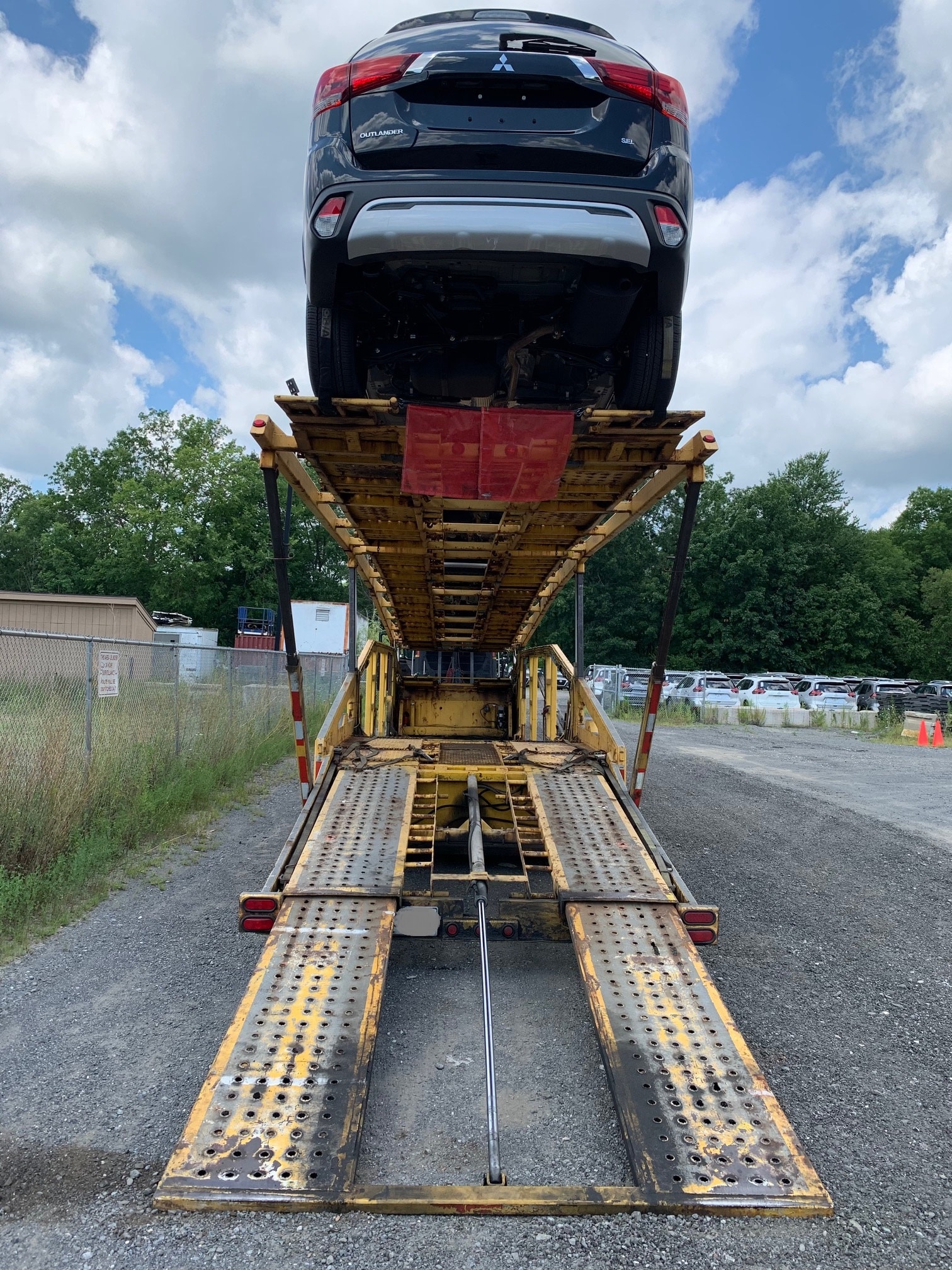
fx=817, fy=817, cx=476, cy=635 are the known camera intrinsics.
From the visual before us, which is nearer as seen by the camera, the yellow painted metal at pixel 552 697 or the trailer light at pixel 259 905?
the trailer light at pixel 259 905

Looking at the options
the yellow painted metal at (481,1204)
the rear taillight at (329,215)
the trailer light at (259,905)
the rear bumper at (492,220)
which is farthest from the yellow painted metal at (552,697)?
the yellow painted metal at (481,1204)

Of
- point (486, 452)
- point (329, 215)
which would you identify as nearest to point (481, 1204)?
point (486, 452)

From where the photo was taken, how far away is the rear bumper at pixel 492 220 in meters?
3.25

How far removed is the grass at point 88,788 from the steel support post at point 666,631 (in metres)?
3.87

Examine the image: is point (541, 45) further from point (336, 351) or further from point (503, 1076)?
point (503, 1076)

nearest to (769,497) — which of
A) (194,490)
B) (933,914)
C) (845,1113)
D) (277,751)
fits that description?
(194,490)

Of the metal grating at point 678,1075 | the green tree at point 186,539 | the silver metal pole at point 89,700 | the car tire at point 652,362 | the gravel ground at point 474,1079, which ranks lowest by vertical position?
the gravel ground at point 474,1079

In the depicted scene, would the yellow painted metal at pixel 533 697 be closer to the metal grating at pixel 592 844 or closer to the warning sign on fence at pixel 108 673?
the metal grating at pixel 592 844

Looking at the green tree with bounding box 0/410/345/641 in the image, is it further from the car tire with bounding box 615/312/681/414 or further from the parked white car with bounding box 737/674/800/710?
the car tire with bounding box 615/312/681/414

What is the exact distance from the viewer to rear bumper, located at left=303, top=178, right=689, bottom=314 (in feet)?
10.7

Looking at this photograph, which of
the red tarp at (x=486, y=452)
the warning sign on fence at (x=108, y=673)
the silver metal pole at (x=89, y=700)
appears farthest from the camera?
the warning sign on fence at (x=108, y=673)

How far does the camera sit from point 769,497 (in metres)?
47.3

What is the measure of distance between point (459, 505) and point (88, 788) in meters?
3.91

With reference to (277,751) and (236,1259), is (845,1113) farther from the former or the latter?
(277,751)
